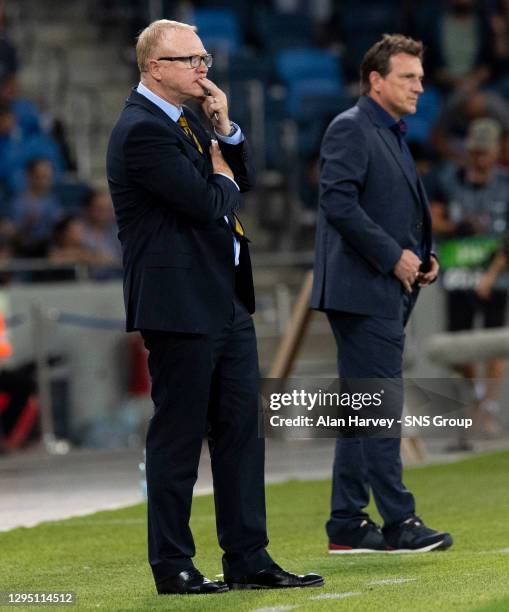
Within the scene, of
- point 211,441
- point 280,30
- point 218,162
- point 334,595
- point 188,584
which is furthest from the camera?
point 280,30

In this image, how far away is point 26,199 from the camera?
14.6 metres

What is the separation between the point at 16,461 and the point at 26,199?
256cm

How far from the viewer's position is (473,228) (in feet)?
48.3

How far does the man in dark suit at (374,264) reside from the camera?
7301 millimetres

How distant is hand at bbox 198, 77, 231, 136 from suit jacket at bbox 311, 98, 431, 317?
4.48ft

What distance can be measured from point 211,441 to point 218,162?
0.99 m

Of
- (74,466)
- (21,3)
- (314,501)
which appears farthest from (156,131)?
(21,3)

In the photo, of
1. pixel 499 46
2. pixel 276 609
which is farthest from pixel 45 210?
pixel 276 609

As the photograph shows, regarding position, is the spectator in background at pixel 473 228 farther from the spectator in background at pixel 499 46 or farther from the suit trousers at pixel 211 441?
the suit trousers at pixel 211 441

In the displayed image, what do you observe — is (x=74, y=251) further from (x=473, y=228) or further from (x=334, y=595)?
(x=334, y=595)

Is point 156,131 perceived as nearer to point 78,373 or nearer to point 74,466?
point 74,466

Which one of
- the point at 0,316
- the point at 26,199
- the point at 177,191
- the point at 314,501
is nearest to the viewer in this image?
the point at 177,191

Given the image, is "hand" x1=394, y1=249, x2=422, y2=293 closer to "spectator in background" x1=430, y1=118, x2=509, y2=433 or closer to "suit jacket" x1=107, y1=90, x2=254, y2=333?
"suit jacket" x1=107, y1=90, x2=254, y2=333

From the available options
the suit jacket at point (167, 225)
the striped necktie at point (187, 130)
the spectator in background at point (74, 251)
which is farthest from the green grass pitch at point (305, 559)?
the spectator in background at point (74, 251)
